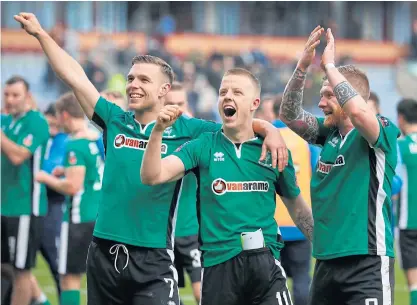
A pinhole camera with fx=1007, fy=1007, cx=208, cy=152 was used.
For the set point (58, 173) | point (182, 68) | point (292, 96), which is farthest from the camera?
point (182, 68)

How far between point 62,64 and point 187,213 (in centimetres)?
307

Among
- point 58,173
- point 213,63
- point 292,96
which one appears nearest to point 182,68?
point 213,63

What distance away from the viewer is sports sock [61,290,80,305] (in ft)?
31.1

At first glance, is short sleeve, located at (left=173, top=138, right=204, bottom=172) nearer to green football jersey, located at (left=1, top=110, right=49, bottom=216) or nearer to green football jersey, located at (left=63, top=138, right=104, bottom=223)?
green football jersey, located at (left=63, top=138, right=104, bottom=223)

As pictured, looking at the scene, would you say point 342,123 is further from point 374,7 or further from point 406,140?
point 374,7

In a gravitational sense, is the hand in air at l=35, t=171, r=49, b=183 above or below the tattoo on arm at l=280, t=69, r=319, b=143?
below

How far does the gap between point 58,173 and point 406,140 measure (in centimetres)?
376

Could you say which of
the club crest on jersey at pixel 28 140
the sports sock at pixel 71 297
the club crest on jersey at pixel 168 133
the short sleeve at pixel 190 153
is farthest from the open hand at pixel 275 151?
the sports sock at pixel 71 297

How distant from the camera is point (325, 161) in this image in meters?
6.29

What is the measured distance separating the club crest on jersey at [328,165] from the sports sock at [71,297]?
3.88 meters

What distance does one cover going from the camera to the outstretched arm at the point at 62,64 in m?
6.35

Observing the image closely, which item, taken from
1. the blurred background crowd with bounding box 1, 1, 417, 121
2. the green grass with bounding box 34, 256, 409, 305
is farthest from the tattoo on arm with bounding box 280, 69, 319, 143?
the blurred background crowd with bounding box 1, 1, 417, 121

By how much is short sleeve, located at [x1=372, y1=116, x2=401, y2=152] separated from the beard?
0.84 ft

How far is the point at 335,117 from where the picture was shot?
20.7 feet
